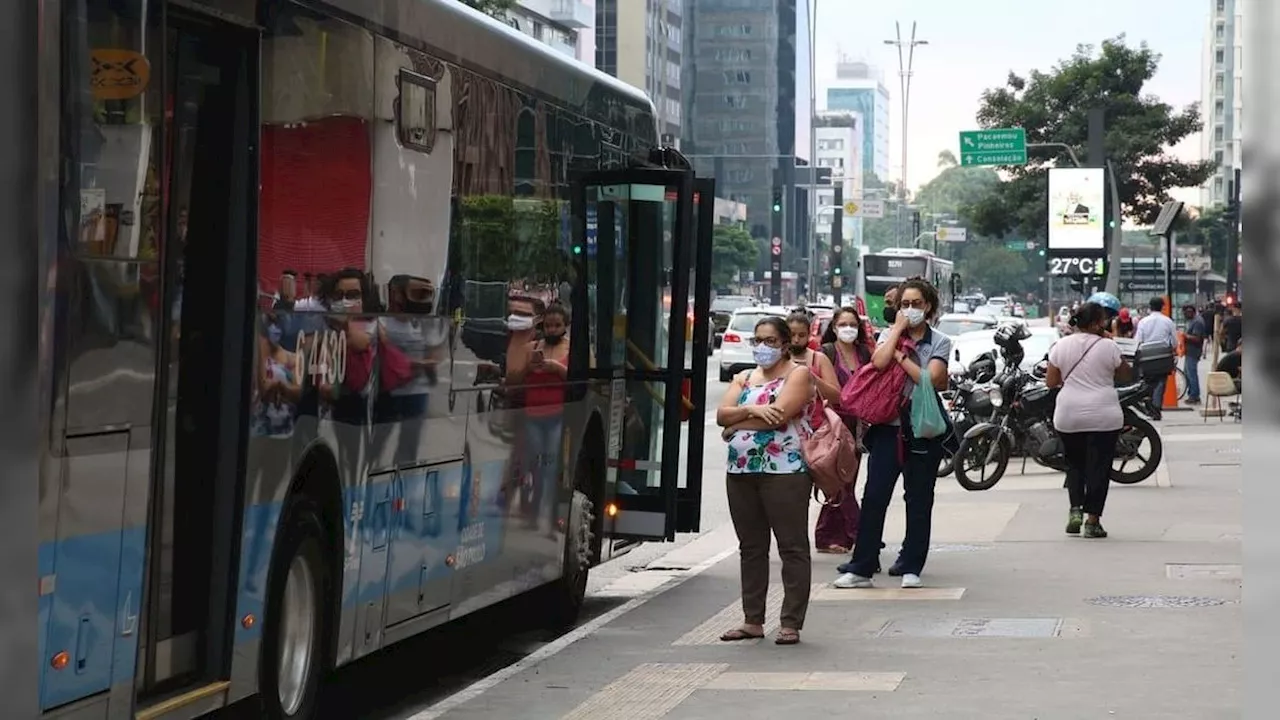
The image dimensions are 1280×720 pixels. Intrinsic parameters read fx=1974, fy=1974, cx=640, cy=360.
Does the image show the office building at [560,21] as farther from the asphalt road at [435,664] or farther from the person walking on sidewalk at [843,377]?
the asphalt road at [435,664]

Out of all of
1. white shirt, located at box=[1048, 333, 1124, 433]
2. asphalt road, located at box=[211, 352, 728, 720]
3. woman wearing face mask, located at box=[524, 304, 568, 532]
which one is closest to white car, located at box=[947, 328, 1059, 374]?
white shirt, located at box=[1048, 333, 1124, 433]

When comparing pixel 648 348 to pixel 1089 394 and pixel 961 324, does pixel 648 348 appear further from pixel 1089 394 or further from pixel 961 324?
pixel 961 324

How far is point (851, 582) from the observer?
41.9ft

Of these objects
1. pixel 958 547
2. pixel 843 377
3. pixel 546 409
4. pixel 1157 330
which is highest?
pixel 1157 330

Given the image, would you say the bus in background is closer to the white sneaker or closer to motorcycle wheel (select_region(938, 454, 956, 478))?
motorcycle wheel (select_region(938, 454, 956, 478))

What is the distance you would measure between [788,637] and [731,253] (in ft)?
386

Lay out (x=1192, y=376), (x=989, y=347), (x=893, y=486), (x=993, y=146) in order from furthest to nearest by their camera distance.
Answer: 1. (x=993, y=146)
2. (x=1192, y=376)
3. (x=989, y=347)
4. (x=893, y=486)

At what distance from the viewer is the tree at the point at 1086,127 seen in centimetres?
6644

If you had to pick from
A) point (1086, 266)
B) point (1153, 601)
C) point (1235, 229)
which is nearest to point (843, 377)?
point (1153, 601)

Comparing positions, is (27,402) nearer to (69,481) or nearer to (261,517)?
(69,481)

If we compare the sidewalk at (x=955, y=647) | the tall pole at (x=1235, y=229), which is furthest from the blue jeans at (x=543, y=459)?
the tall pole at (x=1235, y=229)

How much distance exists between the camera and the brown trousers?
→ 33.2ft

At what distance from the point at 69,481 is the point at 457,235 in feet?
13.4

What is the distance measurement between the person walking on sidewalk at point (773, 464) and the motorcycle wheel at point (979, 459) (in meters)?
10.4
